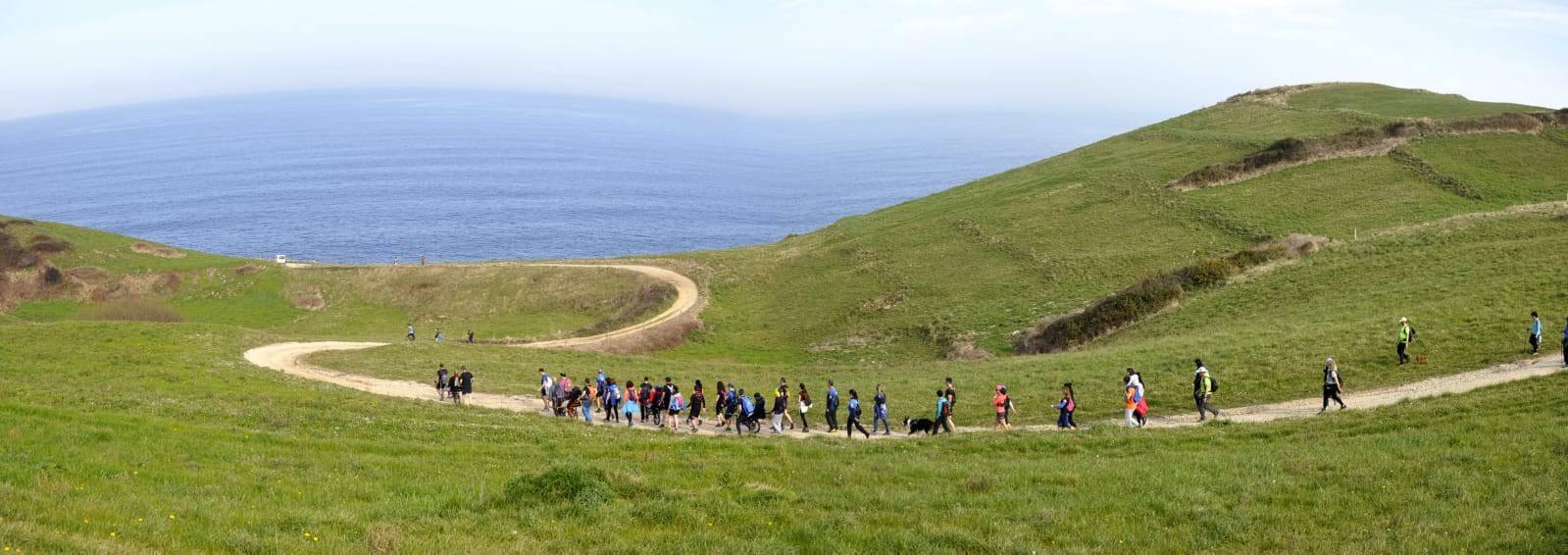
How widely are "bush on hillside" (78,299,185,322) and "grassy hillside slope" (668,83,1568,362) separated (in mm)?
35521

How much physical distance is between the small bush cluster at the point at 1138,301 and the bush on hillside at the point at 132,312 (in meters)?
54.9

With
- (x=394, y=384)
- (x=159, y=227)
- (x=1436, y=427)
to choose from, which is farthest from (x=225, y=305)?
(x=159, y=227)

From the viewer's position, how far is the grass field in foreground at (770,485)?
542 inches

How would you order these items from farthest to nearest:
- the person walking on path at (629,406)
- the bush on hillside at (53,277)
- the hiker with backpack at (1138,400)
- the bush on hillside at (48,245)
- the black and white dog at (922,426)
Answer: the bush on hillside at (48,245) < the bush on hillside at (53,277) < the person walking on path at (629,406) < the black and white dog at (922,426) < the hiker with backpack at (1138,400)

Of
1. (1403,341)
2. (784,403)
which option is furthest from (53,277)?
(1403,341)

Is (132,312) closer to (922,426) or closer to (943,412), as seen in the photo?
(922,426)

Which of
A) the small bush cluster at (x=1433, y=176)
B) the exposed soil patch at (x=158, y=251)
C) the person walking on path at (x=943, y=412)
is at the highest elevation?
the small bush cluster at (x=1433, y=176)

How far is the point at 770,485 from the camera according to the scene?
18141 millimetres

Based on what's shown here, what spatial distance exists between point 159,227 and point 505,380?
152 metres

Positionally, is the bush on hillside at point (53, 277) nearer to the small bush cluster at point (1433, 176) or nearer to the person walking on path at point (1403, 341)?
the person walking on path at point (1403, 341)

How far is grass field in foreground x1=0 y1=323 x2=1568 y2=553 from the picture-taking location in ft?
45.2

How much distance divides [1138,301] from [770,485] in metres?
37.9

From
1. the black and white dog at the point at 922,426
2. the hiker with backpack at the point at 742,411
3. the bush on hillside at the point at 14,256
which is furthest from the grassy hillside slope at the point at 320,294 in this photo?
the black and white dog at the point at 922,426

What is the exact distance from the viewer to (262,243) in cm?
14550
